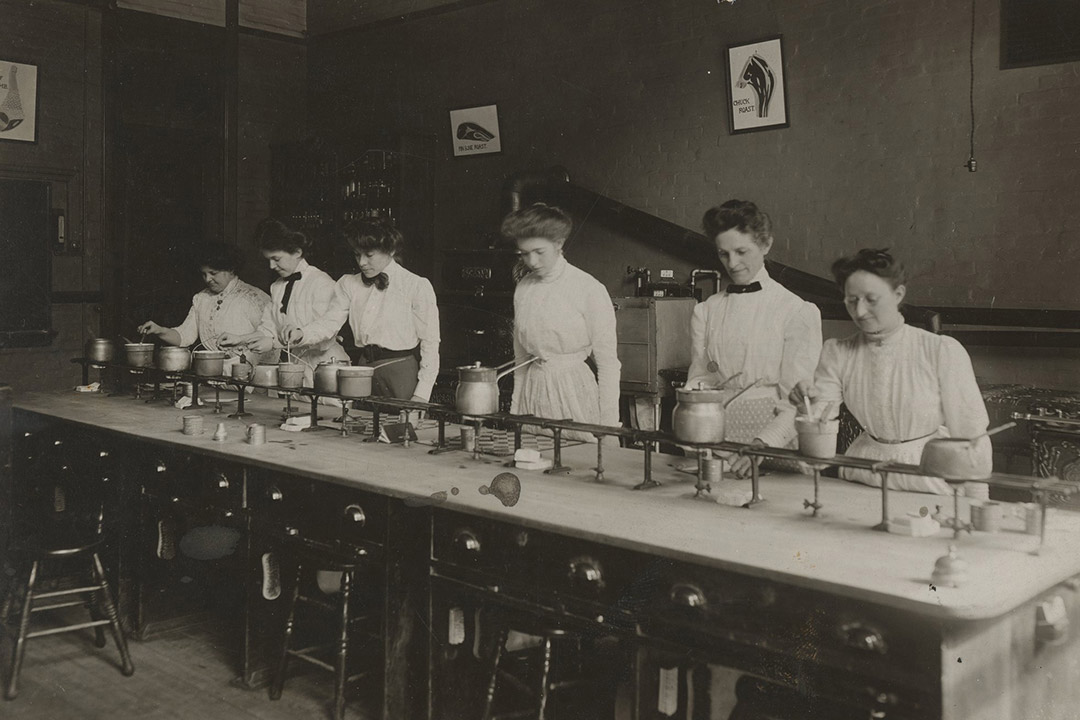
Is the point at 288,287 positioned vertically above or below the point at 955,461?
above

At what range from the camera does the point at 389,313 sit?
17.3 feet

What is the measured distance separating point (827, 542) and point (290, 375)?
283 cm

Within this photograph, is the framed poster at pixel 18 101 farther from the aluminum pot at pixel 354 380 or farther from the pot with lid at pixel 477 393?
the pot with lid at pixel 477 393

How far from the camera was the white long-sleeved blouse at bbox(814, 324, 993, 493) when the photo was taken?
3037 mm

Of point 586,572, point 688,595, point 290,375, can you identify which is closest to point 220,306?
point 290,375

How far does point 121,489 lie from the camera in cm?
439

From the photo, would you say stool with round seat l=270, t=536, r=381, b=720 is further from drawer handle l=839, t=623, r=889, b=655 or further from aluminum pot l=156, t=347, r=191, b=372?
aluminum pot l=156, t=347, r=191, b=372

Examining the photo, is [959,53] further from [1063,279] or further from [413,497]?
[413,497]

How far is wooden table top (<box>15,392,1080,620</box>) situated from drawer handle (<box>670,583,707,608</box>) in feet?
0.34

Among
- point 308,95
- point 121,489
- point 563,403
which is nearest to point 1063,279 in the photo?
point 563,403

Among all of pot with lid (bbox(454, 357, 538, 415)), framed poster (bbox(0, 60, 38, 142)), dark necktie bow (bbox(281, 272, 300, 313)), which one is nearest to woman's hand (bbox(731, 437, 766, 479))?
pot with lid (bbox(454, 357, 538, 415))

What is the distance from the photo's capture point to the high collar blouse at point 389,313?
5148mm

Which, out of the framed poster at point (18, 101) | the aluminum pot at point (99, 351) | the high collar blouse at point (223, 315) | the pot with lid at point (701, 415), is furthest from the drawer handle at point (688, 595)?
the framed poster at point (18, 101)

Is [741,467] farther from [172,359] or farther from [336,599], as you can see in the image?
[172,359]
